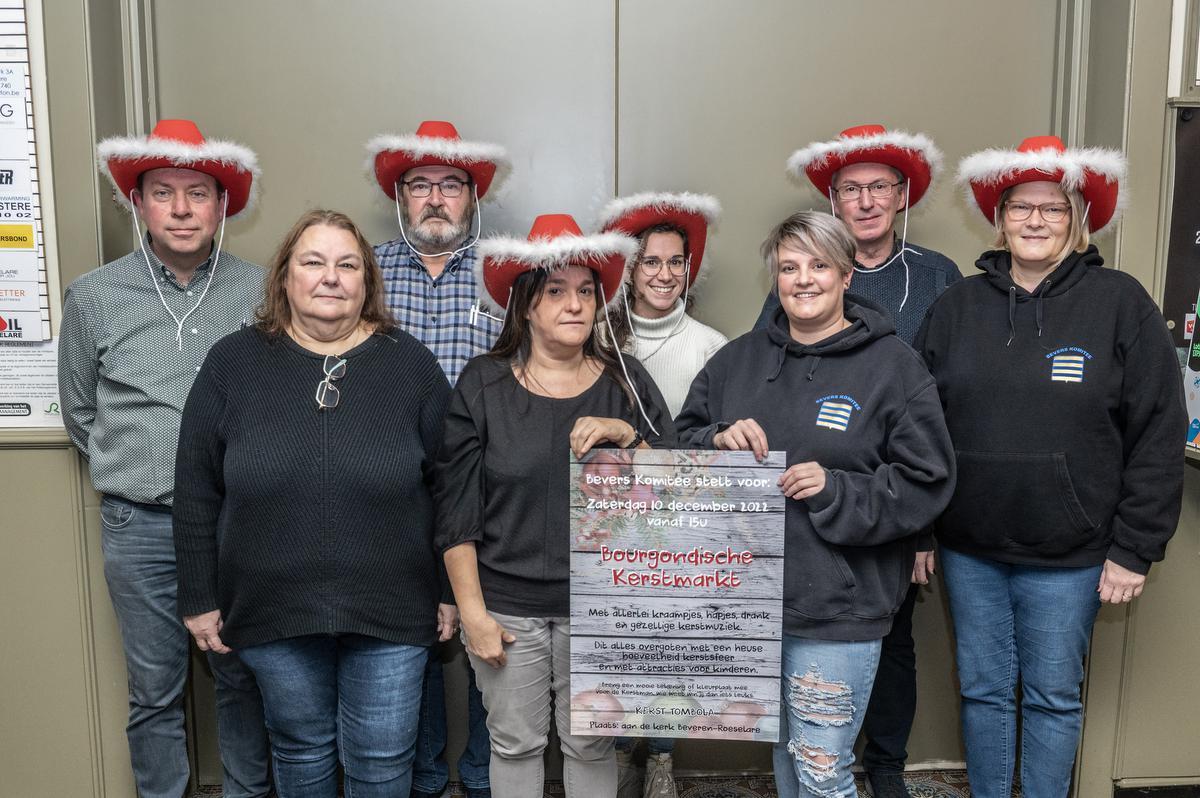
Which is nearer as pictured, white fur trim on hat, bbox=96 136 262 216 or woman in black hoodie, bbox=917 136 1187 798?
woman in black hoodie, bbox=917 136 1187 798

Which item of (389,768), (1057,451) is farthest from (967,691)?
(389,768)

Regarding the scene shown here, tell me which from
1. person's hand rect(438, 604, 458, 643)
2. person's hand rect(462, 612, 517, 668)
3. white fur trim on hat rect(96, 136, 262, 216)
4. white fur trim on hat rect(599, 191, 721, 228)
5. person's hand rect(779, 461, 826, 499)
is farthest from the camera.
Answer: white fur trim on hat rect(599, 191, 721, 228)

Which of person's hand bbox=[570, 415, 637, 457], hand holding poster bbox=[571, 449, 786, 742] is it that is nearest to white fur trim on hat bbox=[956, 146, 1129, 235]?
hand holding poster bbox=[571, 449, 786, 742]

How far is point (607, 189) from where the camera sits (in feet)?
9.52

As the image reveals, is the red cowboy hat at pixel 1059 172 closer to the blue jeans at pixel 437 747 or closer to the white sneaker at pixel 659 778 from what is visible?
the white sneaker at pixel 659 778

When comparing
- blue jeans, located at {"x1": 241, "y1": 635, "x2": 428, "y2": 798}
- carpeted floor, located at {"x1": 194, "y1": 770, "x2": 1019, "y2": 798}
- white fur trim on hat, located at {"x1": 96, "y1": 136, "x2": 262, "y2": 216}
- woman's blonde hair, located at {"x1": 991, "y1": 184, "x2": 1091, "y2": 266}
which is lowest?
carpeted floor, located at {"x1": 194, "y1": 770, "x2": 1019, "y2": 798}

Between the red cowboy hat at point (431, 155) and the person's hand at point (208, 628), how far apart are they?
4.56 feet

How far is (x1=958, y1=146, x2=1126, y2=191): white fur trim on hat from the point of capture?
206cm

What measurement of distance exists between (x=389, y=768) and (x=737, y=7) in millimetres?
2530

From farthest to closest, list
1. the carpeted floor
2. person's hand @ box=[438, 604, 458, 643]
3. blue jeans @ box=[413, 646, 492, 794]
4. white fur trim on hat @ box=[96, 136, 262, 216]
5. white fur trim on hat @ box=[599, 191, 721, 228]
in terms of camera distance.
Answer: the carpeted floor → blue jeans @ box=[413, 646, 492, 794] → white fur trim on hat @ box=[599, 191, 721, 228] → white fur trim on hat @ box=[96, 136, 262, 216] → person's hand @ box=[438, 604, 458, 643]

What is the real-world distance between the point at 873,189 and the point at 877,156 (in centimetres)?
10

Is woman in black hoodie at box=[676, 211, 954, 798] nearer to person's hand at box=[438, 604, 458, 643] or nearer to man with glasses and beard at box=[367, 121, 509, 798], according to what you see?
person's hand at box=[438, 604, 458, 643]

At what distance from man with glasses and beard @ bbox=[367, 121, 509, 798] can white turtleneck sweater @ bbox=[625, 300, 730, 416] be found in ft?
1.42

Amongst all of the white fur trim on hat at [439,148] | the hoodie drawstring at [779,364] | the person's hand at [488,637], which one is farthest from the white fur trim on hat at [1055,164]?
the person's hand at [488,637]
